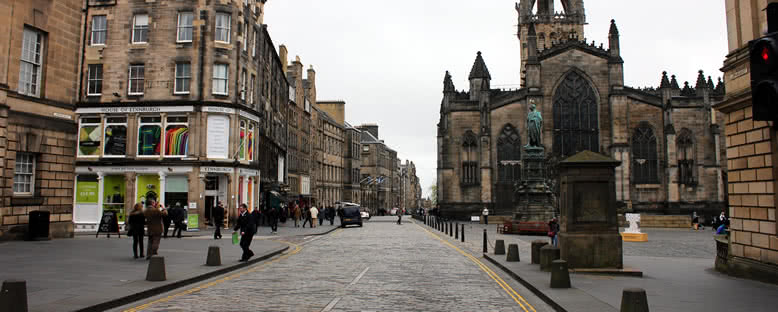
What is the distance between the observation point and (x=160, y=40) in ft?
110

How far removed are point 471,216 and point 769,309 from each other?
46.2m

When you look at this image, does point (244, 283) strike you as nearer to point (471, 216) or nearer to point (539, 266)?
point (539, 266)

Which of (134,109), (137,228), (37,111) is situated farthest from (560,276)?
(134,109)

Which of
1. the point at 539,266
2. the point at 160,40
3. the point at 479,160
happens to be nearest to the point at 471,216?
the point at 479,160

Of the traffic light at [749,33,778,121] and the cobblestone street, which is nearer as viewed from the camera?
the traffic light at [749,33,778,121]

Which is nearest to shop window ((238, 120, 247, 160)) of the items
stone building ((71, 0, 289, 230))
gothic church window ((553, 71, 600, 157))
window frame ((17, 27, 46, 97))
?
stone building ((71, 0, 289, 230))

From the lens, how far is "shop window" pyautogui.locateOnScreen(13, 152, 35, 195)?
808 inches

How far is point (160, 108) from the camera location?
108 ft

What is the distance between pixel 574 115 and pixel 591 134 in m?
2.47

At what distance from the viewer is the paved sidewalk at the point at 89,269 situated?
936cm

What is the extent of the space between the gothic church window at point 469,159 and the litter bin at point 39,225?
41.4 meters

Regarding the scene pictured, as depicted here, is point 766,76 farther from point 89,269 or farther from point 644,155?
point 644,155

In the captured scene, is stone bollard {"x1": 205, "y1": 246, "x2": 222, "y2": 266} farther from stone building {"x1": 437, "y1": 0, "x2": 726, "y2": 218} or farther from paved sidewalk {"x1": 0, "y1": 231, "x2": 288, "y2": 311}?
stone building {"x1": 437, "y1": 0, "x2": 726, "y2": 218}

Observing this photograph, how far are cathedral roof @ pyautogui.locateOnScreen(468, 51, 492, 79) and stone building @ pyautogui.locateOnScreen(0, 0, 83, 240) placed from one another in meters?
43.9
